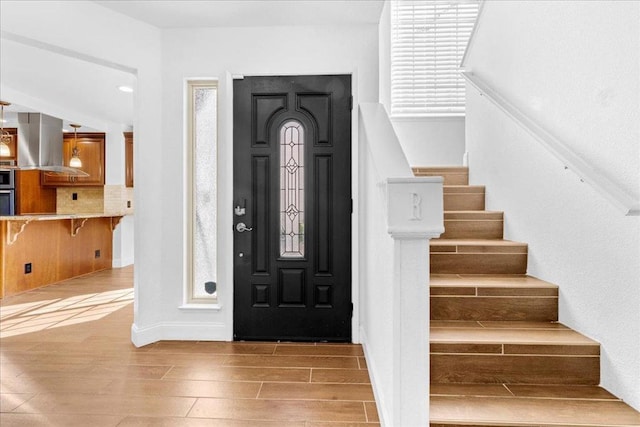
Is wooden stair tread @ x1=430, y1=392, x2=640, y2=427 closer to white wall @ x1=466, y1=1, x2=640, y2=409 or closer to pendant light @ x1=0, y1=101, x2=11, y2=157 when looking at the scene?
white wall @ x1=466, y1=1, x2=640, y2=409

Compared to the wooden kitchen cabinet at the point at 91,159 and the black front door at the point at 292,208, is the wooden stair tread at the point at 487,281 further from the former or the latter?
the wooden kitchen cabinet at the point at 91,159

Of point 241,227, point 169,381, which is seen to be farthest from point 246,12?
point 169,381

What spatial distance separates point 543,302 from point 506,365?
50 cm

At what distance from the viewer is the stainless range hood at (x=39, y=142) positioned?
5848mm

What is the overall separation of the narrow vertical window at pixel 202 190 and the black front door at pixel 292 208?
22 centimetres

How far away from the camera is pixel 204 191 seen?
3328 millimetres

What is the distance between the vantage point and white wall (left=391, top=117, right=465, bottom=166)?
435cm

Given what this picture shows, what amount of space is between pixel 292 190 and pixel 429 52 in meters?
2.37

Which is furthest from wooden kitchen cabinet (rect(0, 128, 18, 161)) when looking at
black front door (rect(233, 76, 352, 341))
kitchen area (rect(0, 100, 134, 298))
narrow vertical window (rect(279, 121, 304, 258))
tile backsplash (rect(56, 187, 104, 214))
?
narrow vertical window (rect(279, 121, 304, 258))

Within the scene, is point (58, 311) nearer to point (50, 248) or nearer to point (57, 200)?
point (50, 248)

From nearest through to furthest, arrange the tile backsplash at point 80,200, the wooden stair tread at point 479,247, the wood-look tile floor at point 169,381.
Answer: the wood-look tile floor at point 169,381, the wooden stair tread at point 479,247, the tile backsplash at point 80,200

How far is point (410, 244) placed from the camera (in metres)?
1.56

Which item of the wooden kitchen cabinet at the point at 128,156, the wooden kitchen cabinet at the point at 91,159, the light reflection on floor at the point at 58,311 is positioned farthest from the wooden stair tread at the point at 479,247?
the wooden kitchen cabinet at the point at 91,159

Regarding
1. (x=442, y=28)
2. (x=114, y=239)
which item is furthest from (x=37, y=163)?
(x=442, y=28)
